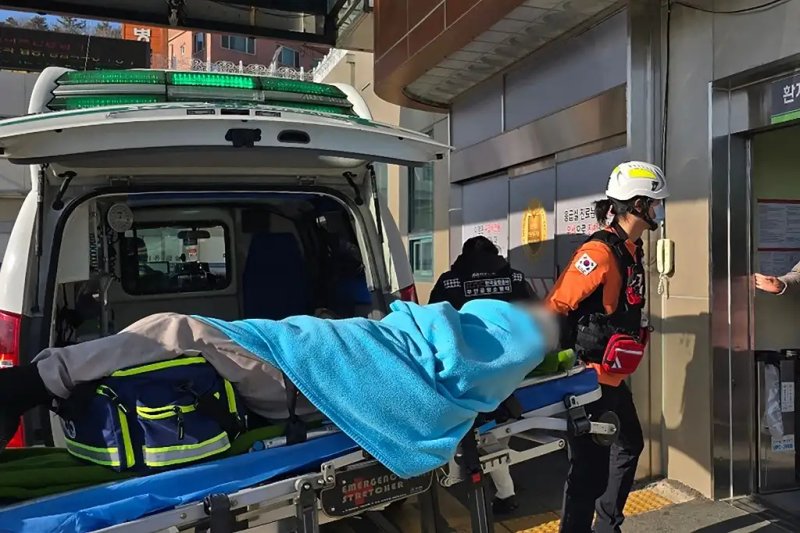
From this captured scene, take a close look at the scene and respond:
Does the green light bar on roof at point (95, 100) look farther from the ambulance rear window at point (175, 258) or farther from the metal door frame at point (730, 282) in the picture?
the metal door frame at point (730, 282)

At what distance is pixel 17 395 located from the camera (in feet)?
6.08

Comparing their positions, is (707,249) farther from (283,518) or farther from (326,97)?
(283,518)

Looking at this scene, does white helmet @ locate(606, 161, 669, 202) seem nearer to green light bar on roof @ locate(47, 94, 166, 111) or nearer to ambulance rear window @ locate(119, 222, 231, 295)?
green light bar on roof @ locate(47, 94, 166, 111)

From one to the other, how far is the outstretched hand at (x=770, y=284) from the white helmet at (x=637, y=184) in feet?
Result: 4.39

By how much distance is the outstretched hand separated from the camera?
14.4ft

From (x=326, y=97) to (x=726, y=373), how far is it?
10.1ft

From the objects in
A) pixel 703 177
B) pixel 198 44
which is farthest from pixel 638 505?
pixel 198 44

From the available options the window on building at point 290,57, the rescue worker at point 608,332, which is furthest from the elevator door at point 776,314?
the window on building at point 290,57

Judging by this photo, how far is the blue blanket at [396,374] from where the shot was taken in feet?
6.40

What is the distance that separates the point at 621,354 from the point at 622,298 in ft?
0.94

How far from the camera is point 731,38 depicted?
4.35 meters

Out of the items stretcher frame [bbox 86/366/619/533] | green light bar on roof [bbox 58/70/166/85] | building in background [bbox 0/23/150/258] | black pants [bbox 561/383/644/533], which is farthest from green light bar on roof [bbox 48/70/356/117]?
building in background [bbox 0/23/150/258]

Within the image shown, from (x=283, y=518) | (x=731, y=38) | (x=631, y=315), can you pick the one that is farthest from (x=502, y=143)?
(x=283, y=518)

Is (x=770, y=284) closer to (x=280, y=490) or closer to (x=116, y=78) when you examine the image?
(x=280, y=490)
